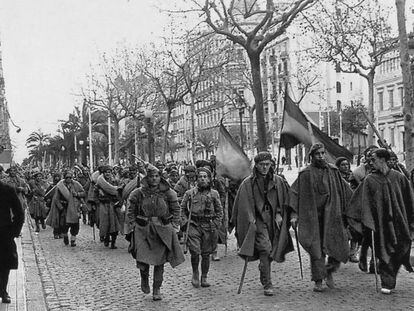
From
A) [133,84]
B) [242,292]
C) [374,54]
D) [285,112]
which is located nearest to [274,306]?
[242,292]

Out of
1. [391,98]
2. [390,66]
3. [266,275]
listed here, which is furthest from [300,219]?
[391,98]

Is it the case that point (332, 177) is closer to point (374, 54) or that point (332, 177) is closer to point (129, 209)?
point (129, 209)

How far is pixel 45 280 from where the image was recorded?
10.5 meters

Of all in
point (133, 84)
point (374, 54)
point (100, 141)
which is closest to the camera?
point (374, 54)

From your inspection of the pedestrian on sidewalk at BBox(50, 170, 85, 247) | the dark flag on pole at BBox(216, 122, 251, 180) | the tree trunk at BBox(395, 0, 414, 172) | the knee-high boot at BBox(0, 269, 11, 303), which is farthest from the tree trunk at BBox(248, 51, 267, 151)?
the knee-high boot at BBox(0, 269, 11, 303)

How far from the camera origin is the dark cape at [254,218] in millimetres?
8758

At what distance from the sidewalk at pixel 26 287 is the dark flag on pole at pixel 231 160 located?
338 cm

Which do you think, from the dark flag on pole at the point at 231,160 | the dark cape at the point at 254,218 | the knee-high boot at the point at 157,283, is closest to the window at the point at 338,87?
the dark flag on pole at the point at 231,160

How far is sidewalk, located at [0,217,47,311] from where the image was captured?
831 cm

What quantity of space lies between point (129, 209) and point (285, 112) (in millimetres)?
2965

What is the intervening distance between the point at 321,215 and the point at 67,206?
777 cm

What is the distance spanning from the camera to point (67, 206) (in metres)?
15.3

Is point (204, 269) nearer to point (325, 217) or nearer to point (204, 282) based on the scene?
point (204, 282)

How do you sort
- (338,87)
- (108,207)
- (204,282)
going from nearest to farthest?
(204,282) → (108,207) → (338,87)
